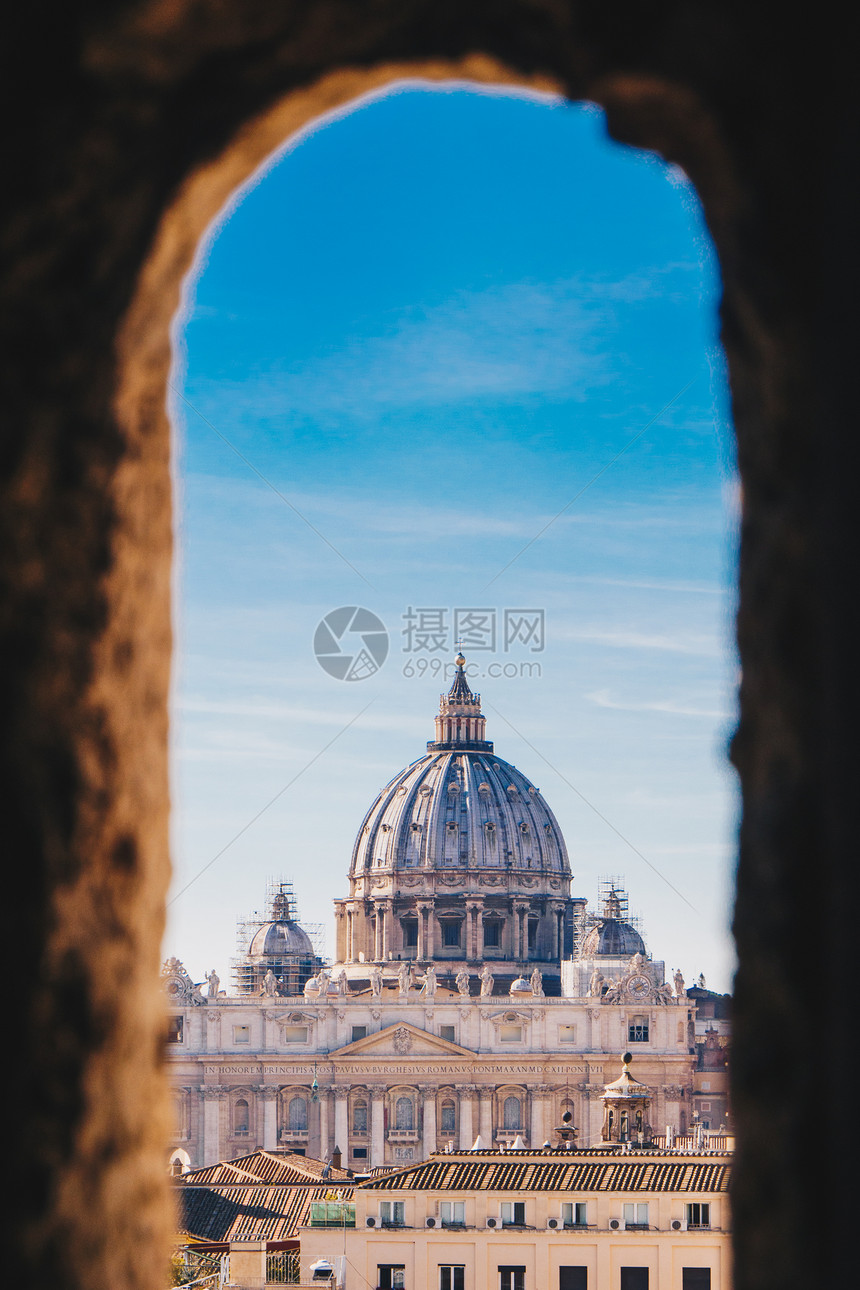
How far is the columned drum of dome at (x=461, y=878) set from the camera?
112500mm

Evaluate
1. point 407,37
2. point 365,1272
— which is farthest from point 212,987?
point 407,37

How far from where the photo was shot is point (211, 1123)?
9444 centimetres

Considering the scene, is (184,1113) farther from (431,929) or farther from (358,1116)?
(431,929)

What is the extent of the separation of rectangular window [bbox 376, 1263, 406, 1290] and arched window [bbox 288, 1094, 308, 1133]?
6147 cm

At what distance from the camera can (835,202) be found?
285cm

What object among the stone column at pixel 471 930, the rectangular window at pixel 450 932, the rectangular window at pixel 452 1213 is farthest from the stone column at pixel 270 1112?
the rectangular window at pixel 452 1213

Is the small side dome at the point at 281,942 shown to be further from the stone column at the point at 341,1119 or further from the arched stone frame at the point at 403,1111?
the arched stone frame at the point at 403,1111

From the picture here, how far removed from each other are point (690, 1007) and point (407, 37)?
96.5m

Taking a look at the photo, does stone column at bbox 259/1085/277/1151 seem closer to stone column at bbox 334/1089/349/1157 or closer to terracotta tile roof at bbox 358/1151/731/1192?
stone column at bbox 334/1089/349/1157

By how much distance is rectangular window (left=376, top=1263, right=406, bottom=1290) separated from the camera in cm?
3416

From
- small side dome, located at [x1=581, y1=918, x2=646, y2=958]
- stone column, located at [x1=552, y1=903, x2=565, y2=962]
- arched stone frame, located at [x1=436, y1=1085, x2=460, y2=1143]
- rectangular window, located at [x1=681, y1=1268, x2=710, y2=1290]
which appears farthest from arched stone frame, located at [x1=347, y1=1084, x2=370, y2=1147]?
rectangular window, located at [x1=681, y1=1268, x2=710, y2=1290]

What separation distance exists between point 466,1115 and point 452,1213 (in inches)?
2352

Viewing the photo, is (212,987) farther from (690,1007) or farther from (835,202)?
(835,202)

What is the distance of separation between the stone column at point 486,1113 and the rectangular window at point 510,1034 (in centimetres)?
306
